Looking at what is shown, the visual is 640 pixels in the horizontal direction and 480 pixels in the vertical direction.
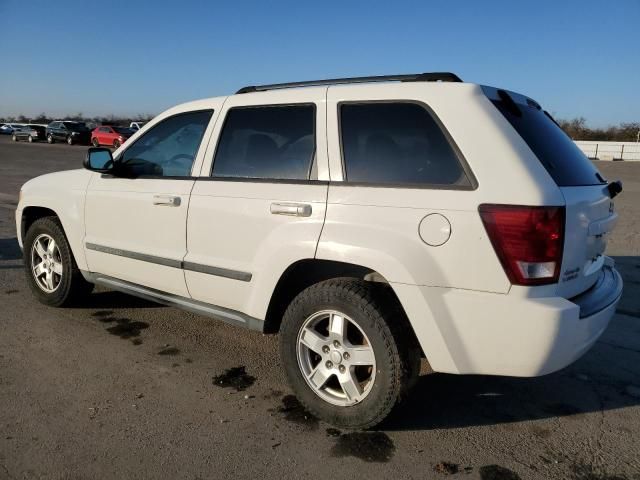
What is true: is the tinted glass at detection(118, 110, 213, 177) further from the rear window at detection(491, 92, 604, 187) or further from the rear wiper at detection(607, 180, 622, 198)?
the rear wiper at detection(607, 180, 622, 198)

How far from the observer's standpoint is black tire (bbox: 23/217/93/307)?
4387 millimetres

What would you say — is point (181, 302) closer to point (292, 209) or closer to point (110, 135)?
point (292, 209)

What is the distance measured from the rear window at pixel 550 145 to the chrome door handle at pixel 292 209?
113 centimetres

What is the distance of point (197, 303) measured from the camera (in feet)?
11.7

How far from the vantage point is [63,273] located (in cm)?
444

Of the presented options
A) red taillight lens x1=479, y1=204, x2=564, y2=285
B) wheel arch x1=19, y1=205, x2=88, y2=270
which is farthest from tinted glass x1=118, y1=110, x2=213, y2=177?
red taillight lens x1=479, y1=204, x2=564, y2=285

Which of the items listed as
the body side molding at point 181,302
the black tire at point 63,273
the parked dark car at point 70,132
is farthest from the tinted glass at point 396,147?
the parked dark car at point 70,132

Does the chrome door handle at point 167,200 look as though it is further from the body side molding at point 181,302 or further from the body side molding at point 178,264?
the body side molding at point 181,302

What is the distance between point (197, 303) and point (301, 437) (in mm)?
1234

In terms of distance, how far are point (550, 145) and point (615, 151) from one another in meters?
43.6

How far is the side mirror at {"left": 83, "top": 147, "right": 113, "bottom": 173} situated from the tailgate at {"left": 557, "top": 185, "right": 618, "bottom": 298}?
313 cm

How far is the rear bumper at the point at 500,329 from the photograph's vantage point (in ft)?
7.80

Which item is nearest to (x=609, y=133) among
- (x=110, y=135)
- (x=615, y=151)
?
(x=615, y=151)

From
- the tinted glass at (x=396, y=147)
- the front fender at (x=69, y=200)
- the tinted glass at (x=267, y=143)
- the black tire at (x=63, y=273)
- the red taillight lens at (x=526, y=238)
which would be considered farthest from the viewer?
the black tire at (x=63, y=273)
